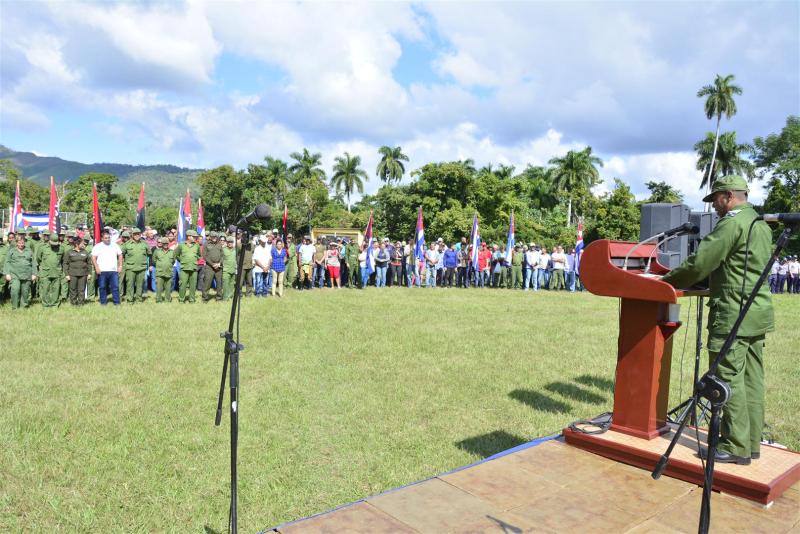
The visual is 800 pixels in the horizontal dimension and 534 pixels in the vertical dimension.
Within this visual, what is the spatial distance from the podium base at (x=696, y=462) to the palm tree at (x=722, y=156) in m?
50.5

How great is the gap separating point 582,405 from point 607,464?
9.01 feet

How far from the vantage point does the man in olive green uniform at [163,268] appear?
44.6 feet

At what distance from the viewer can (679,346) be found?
10.6 m

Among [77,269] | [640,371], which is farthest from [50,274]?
[640,371]

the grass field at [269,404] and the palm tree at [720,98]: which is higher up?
the palm tree at [720,98]

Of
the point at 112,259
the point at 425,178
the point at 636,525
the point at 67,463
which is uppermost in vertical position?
the point at 425,178

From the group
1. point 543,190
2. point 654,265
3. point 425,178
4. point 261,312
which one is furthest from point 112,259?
point 543,190

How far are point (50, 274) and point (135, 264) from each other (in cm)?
174

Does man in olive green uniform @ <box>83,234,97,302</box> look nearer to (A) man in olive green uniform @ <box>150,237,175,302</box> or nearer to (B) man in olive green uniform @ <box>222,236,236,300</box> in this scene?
(A) man in olive green uniform @ <box>150,237,175,302</box>

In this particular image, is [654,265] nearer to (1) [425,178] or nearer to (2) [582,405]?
(2) [582,405]

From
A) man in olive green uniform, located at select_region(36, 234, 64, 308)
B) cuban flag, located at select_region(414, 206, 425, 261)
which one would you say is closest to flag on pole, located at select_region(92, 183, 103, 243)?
man in olive green uniform, located at select_region(36, 234, 64, 308)

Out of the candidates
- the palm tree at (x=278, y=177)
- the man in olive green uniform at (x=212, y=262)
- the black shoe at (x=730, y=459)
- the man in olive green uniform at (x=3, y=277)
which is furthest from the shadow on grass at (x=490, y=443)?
the palm tree at (x=278, y=177)

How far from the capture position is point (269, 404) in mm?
6309

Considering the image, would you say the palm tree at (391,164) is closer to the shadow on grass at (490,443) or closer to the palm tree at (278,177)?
the palm tree at (278,177)
